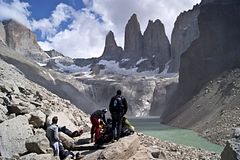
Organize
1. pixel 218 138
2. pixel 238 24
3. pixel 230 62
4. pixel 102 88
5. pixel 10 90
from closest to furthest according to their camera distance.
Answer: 1. pixel 10 90
2. pixel 218 138
3. pixel 230 62
4. pixel 238 24
5. pixel 102 88

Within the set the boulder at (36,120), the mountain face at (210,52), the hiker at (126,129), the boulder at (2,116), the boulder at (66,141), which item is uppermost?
the mountain face at (210,52)

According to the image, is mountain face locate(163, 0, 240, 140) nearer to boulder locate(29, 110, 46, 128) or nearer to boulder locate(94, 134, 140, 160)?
boulder locate(29, 110, 46, 128)

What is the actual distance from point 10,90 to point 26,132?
609 centimetres

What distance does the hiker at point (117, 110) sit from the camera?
1575 cm

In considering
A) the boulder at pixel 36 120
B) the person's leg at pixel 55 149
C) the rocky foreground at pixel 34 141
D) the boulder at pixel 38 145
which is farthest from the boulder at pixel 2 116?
the person's leg at pixel 55 149

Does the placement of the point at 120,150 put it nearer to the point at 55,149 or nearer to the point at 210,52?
the point at 55,149

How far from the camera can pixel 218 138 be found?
4162 centimetres

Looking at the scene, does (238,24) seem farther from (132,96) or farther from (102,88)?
(102,88)

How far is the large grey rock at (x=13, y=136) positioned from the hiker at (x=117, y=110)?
336cm

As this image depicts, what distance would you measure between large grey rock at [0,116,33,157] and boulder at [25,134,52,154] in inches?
28.7

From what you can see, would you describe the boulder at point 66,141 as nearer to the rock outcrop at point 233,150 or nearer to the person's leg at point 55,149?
the person's leg at point 55,149

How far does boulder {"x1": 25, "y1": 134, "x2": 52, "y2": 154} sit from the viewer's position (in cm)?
1494

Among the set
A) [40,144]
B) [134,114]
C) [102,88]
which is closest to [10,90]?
[40,144]

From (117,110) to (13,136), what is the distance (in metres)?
4.09
